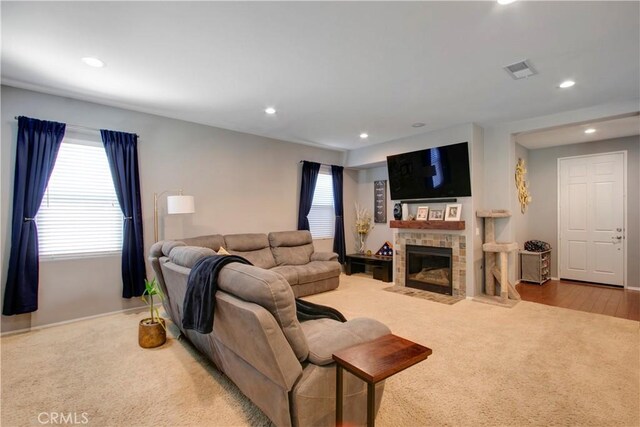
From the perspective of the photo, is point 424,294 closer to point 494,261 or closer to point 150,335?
point 494,261

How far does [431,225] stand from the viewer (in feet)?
16.0

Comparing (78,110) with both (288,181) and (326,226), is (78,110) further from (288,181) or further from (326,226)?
(326,226)

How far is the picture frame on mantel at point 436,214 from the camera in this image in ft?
16.3

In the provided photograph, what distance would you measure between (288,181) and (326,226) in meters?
1.37

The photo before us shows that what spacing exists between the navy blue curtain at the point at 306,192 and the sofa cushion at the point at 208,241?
5.64 feet

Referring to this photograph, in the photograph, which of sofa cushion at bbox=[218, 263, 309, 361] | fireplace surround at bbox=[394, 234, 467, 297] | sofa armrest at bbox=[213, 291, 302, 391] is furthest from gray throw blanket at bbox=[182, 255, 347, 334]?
fireplace surround at bbox=[394, 234, 467, 297]

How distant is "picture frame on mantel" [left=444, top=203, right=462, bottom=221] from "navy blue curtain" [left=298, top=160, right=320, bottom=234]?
8.20ft

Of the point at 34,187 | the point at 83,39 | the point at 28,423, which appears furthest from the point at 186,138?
the point at 28,423

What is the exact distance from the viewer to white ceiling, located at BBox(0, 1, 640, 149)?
81.7 inches

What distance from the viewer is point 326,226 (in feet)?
21.1

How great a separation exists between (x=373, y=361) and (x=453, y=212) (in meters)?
3.91

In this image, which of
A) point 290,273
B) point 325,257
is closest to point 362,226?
point 325,257

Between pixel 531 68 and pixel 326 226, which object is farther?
pixel 326 226

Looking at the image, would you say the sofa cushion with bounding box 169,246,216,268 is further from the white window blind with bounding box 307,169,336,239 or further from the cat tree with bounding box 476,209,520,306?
the cat tree with bounding box 476,209,520,306
